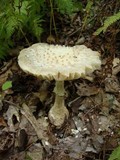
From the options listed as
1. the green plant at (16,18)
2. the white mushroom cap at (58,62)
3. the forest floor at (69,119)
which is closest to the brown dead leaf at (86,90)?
the forest floor at (69,119)

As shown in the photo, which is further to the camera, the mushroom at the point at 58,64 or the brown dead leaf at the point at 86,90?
the brown dead leaf at the point at 86,90

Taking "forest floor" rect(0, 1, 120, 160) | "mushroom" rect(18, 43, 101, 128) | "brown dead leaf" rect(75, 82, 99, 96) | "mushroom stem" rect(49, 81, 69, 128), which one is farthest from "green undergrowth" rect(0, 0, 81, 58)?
Answer: "mushroom stem" rect(49, 81, 69, 128)

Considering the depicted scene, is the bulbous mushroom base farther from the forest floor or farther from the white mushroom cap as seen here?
the white mushroom cap

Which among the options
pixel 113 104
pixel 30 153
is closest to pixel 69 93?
pixel 113 104

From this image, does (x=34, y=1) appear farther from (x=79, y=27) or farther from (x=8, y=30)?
(x=79, y=27)

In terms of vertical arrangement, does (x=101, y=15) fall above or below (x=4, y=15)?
below

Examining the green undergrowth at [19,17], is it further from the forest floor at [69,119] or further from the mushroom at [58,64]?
the mushroom at [58,64]

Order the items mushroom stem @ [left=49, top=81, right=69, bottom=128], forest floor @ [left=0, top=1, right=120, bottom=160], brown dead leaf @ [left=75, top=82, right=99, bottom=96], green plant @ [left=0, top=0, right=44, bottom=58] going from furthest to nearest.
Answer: brown dead leaf @ [left=75, top=82, right=99, bottom=96] → green plant @ [left=0, top=0, right=44, bottom=58] → mushroom stem @ [left=49, top=81, right=69, bottom=128] → forest floor @ [left=0, top=1, right=120, bottom=160]

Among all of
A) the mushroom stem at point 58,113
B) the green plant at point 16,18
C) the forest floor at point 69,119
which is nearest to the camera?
the forest floor at point 69,119
